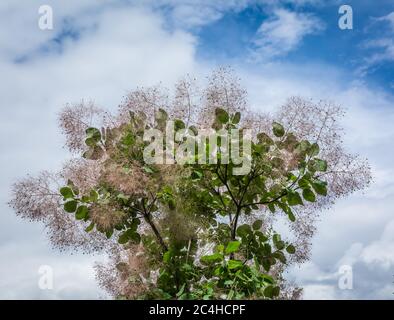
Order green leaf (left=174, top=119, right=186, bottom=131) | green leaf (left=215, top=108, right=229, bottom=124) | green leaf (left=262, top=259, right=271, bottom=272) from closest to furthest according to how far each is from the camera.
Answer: green leaf (left=215, top=108, right=229, bottom=124)
green leaf (left=174, top=119, right=186, bottom=131)
green leaf (left=262, top=259, right=271, bottom=272)

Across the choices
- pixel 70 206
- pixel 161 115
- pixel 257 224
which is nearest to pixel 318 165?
pixel 257 224

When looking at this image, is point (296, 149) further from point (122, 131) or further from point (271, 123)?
point (122, 131)

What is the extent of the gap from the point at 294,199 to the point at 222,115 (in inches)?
31.1

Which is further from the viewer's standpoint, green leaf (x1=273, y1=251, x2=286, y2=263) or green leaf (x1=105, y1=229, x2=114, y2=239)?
green leaf (x1=273, y1=251, x2=286, y2=263)

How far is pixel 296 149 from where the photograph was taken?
422cm

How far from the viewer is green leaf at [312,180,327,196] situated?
4.22 meters

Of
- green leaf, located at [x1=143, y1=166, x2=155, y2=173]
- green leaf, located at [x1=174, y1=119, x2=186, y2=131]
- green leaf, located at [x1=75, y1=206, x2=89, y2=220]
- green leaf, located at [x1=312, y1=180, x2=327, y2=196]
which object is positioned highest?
green leaf, located at [x1=174, y1=119, x2=186, y2=131]

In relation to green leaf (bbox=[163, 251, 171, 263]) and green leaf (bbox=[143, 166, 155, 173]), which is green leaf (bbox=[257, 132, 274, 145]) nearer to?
green leaf (bbox=[143, 166, 155, 173])

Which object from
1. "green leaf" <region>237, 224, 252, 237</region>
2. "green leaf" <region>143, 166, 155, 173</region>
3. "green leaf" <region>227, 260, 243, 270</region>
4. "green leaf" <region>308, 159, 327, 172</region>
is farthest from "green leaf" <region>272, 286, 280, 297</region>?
"green leaf" <region>143, 166, 155, 173</region>
